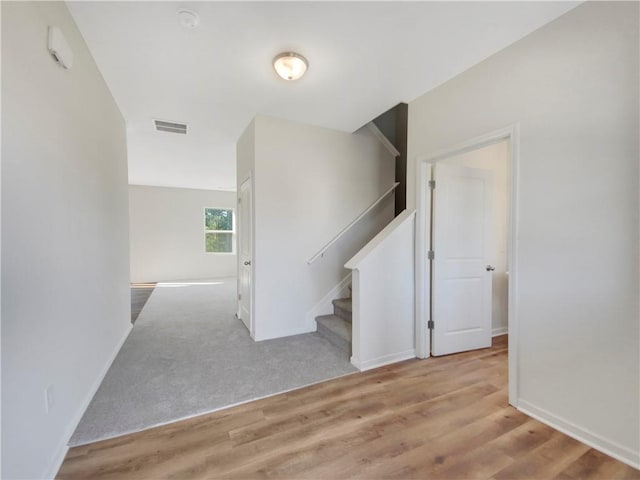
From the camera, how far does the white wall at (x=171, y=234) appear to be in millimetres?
7199

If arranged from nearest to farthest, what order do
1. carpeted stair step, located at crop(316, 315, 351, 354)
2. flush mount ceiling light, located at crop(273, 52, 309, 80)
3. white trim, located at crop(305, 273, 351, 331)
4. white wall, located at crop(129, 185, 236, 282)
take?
flush mount ceiling light, located at crop(273, 52, 309, 80) → carpeted stair step, located at crop(316, 315, 351, 354) → white trim, located at crop(305, 273, 351, 331) → white wall, located at crop(129, 185, 236, 282)

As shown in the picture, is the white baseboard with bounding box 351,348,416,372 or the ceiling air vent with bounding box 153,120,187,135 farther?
the ceiling air vent with bounding box 153,120,187,135

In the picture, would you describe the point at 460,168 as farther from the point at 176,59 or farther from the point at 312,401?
the point at 176,59

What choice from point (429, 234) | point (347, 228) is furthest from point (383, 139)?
point (429, 234)

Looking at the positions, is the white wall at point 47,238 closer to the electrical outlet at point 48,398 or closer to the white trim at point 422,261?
the electrical outlet at point 48,398

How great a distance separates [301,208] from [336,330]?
1.49 m

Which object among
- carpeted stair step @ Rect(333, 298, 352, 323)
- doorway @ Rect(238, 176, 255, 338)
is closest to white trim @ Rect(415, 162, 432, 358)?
carpeted stair step @ Rect(333, 298, 352, 323)

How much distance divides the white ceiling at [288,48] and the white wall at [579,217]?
10.9 inches

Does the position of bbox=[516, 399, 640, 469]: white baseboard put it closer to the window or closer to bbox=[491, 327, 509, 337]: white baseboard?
bbox=[491, 327, 509, 337]: white baseboard

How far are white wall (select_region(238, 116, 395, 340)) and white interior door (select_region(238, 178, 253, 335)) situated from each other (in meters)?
0.27

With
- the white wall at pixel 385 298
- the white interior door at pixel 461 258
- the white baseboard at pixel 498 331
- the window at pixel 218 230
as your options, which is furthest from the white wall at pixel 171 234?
the white baseboard at pixel 498 331

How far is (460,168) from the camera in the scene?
109 inches

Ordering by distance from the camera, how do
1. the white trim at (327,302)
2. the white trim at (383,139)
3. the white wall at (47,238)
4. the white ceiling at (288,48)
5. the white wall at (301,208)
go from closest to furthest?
the white wall at (47,238)
the white ceiling at (288,48)
the white wall at (301,208)
the white trim at (327,302)
the white trim at (383,139)

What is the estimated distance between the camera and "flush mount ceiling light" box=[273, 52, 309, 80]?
204 centimetres
